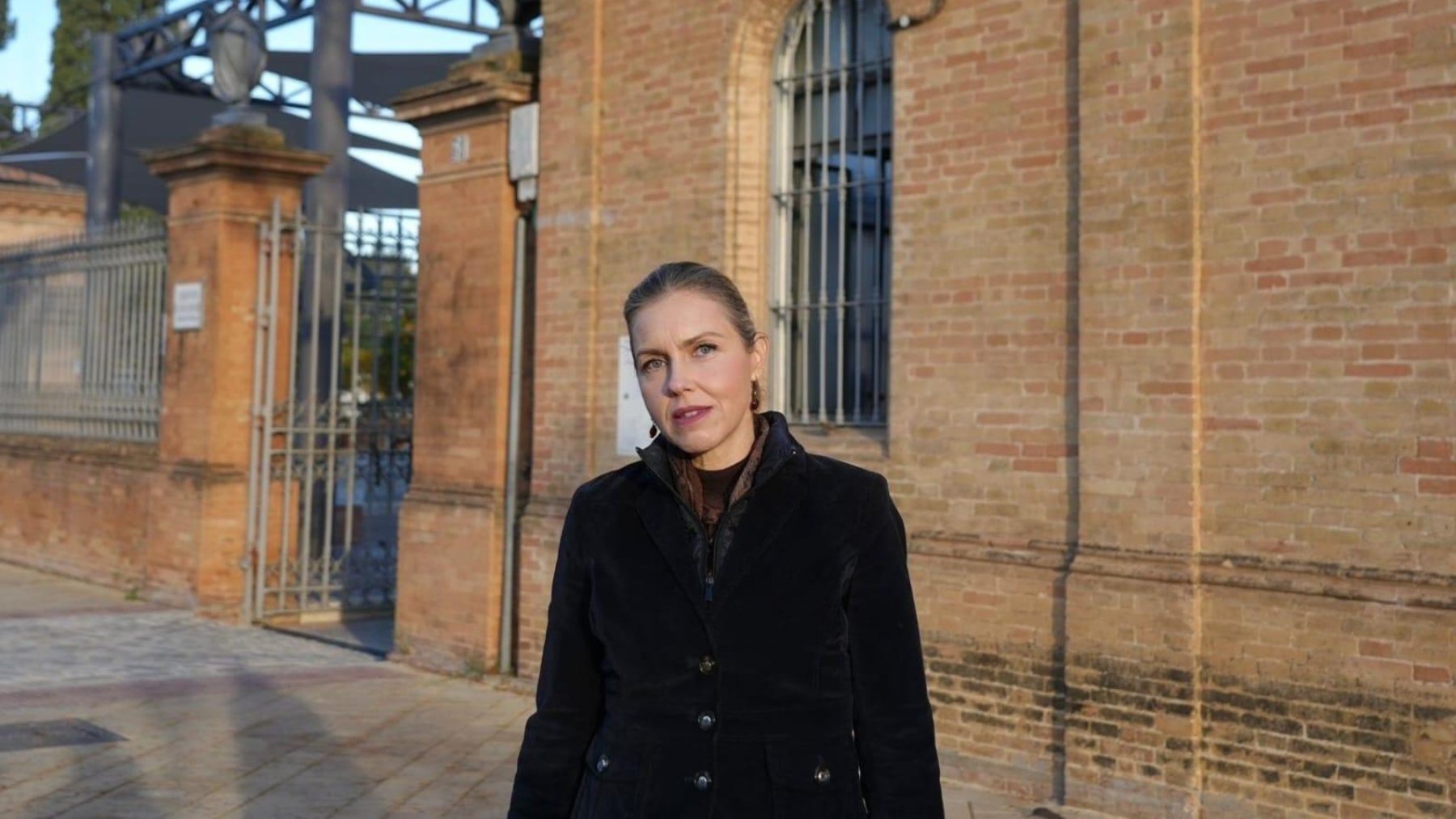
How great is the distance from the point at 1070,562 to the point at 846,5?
3383 mm

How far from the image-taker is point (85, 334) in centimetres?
1527

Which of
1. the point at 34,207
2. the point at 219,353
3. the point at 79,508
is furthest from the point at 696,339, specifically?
the point at 34,207

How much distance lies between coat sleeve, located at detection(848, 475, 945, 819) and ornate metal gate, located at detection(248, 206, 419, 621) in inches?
388

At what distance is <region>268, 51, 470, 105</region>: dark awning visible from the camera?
23.1 metres

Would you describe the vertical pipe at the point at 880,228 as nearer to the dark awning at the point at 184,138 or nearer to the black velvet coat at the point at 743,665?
the black velvet coat at the point at 743,665

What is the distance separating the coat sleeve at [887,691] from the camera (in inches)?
107

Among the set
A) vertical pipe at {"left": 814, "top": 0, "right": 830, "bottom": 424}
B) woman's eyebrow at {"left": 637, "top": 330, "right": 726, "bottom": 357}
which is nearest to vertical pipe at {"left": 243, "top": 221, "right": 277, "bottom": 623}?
vertical pipe at {"left": 814, "top": 0, "right": 830, "bottom": 424}

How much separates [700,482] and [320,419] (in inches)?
409

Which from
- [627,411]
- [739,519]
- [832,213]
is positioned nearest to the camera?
[739,519]

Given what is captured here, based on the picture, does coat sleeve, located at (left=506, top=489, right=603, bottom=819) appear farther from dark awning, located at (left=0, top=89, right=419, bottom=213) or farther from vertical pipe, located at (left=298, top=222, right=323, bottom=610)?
dark awning, located at (left=0, top=89, right=419, bottom=213)

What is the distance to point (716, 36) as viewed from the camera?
902 centimetres

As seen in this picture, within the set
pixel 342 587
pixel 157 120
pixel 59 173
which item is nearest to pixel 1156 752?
pixel 342 587

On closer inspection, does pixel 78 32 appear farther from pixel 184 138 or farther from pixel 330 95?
pixel 330 95

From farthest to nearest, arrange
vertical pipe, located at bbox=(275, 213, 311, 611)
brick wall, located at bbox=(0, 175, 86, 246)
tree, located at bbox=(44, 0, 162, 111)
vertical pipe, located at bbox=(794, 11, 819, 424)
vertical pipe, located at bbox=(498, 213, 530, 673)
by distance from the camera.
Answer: tree, located at bbox=(44, 0, 162, 111), brick wall, located at bbox=(0, 175, 86, 246), vertical pipe, located at bbox=(275, 213, 311, 611), vertical pipe, located at bbox=(498, 213, 530, 673), vertical pipe, located at bbox=(794, 11, 819, 424)
